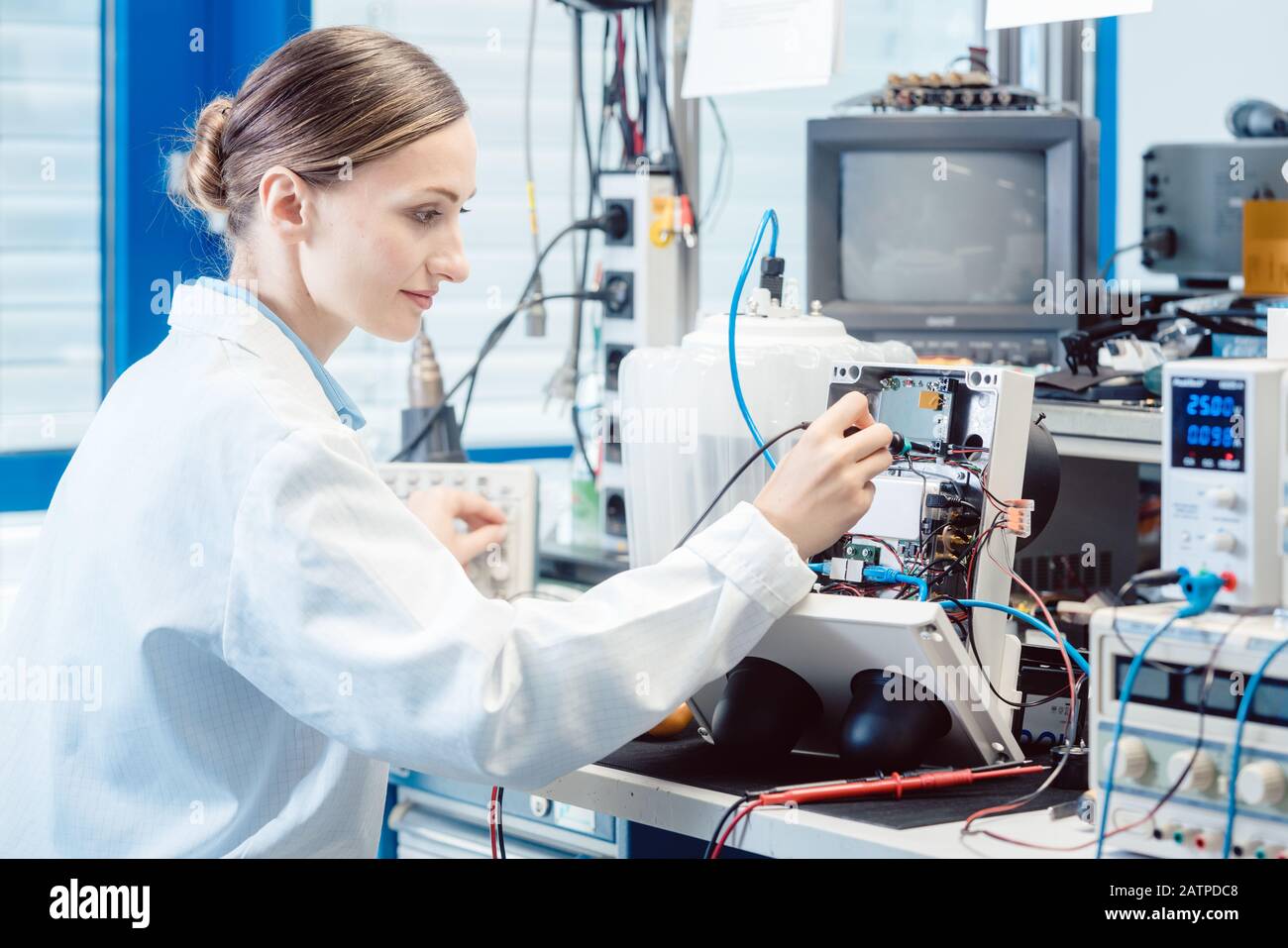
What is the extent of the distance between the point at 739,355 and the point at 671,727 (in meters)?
0.37

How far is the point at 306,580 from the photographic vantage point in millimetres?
1100

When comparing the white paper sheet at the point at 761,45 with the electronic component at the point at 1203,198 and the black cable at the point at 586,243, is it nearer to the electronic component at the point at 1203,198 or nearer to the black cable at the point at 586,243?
the black cable at the point at 586,243

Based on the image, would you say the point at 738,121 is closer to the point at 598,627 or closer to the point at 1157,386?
the point at 1157,386

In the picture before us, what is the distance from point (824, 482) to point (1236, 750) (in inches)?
14.8

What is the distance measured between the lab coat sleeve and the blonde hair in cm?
25

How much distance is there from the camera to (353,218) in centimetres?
124

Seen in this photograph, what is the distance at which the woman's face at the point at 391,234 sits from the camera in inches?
49.0

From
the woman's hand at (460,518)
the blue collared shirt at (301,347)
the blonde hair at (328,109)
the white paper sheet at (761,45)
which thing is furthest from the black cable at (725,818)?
the white paper sheet at (761,45)

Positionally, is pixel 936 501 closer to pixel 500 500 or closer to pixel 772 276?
pixel 772 276

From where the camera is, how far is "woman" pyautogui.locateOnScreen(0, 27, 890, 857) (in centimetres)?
111

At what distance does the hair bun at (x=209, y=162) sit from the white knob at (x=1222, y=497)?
854mm

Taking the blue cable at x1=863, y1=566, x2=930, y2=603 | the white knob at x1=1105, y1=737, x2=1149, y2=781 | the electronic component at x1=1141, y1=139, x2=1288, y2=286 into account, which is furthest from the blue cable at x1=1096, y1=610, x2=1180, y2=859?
the electronic component at x1=1141, y1=139, x2=1288, y2=286

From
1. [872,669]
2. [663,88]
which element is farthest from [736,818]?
[663,88]

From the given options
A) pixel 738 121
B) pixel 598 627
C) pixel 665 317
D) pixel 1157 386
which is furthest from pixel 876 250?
pixel 598 627
